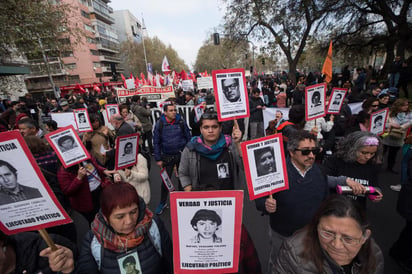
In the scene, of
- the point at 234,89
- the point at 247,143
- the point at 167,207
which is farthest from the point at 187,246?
the point at 167,207

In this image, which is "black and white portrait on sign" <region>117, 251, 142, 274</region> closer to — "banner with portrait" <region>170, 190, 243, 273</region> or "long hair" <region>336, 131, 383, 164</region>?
"banner with portrait" <region>170, 190, 243, 273</region>

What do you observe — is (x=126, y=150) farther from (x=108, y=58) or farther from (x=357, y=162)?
(x=108, y=58)

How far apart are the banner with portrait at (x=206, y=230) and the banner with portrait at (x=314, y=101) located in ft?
8.98

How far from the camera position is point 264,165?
5.60ft

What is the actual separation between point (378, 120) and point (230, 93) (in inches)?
118

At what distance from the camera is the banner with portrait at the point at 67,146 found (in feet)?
7.77

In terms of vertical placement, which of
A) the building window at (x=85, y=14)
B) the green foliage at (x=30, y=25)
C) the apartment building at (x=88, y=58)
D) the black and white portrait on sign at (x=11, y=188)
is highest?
the building window at (x=85, y=14)

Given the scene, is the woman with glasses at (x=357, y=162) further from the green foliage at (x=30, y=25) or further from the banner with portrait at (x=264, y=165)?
the green foliage at (x=30, y=25)

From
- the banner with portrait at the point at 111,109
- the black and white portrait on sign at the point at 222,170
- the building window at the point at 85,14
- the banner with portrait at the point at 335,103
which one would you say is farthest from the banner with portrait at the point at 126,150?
the building window at the point at 85,14

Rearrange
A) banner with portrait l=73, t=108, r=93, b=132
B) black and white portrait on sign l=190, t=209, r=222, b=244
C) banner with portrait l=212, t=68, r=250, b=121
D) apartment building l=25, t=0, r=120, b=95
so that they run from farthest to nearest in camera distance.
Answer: apartment building l=25, t=0, r=120, b=95
banner with portrait l=73, t=108, r=93, b=132
banner with portrait l=212, t=68, r=250, b=121
black and white portrait on sign l=190, t=209, r=222, b=244

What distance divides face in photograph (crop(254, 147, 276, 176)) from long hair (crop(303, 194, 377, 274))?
46 cm

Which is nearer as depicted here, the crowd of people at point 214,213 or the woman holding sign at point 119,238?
the crowd of people at point 214,213

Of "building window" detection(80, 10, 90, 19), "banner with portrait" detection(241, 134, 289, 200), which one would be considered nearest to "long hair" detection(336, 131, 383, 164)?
"banner with portrait" detection(241, 134, 289, 200)

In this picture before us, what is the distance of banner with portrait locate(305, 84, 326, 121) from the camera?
11.3ft
